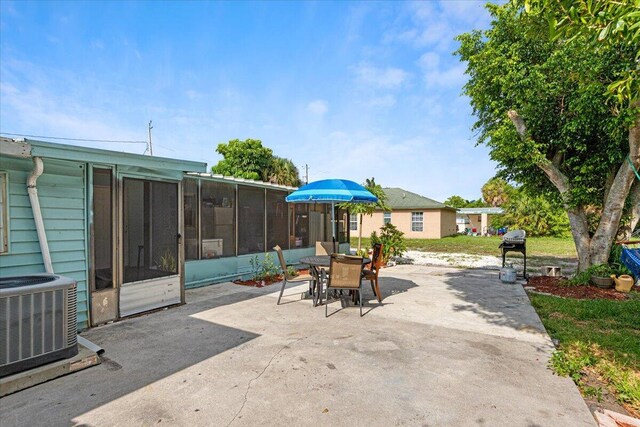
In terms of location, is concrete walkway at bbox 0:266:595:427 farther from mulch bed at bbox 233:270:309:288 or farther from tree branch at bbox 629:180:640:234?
tree branch at bbox 629:180:640:234

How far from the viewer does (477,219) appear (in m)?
32.8

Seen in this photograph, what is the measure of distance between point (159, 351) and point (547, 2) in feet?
16.5

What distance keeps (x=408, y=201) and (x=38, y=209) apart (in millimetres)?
22888

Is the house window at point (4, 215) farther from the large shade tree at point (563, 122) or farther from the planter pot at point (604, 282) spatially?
the planter pot at point (604, 282)

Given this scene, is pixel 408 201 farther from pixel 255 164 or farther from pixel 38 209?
pixel 38 209

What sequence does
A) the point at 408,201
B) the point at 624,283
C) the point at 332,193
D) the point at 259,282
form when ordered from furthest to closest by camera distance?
the point at 408,201
the point at 259,282
the point at 624,283
the point at 332,193

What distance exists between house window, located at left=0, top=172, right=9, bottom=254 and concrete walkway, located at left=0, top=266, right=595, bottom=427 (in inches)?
55.3

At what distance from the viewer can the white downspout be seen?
355cm

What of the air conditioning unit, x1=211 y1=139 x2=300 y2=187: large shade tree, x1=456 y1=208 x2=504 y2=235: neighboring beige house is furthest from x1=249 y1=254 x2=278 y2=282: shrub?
x1=456 y1=208 x2=504 y2=235: neighboring beige house

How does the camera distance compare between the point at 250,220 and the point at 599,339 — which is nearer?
the point at 599,339

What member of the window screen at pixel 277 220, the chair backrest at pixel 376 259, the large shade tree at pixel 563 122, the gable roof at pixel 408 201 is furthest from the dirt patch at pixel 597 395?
the gable roof at pixel 408 201

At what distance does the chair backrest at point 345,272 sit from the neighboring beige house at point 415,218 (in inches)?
737

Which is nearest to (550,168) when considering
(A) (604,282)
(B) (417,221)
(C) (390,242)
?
(A) (604,282)

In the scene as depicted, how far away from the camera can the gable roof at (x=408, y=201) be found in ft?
74.7
